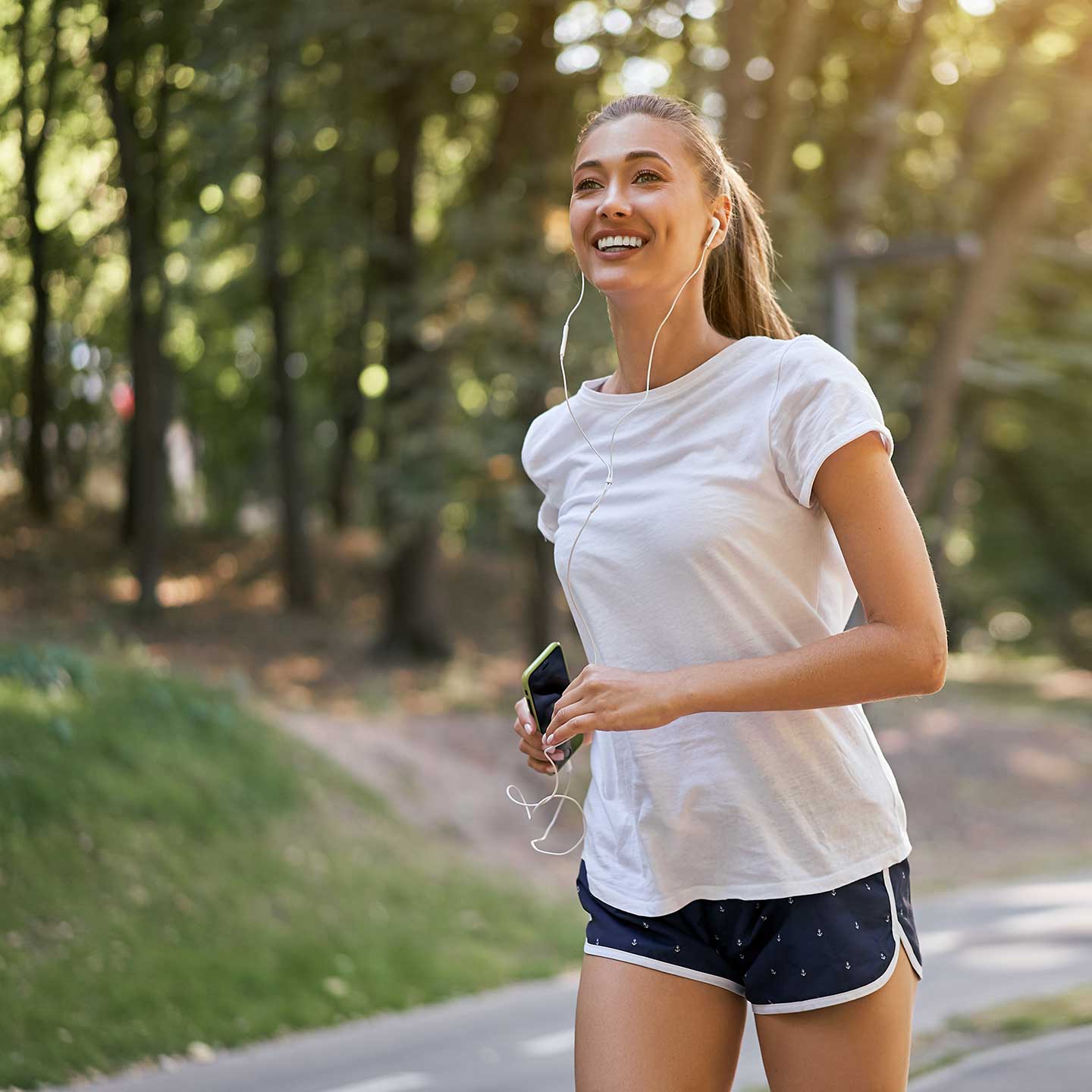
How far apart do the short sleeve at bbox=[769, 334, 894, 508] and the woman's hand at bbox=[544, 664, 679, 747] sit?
0.36 metres

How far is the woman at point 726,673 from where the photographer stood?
2070mm

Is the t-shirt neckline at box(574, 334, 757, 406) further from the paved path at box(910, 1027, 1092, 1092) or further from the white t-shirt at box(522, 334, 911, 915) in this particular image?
the paved path at box(910, 1027, 1092, 1092)

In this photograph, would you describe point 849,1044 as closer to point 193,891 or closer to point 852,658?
point 852,658

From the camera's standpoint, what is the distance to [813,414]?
2.12m

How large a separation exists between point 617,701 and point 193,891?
6.27 metres

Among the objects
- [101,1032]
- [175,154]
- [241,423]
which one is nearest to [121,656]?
[101,1032]

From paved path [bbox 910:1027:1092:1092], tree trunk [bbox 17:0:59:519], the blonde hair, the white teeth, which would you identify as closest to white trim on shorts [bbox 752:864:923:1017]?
the blonde hair

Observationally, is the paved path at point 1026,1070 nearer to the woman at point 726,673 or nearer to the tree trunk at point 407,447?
the woman at point 726,673

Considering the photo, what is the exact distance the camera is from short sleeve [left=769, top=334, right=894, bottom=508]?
2.09 m

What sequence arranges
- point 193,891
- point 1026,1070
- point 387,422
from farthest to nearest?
point 387,422 < point 193,891 < point 1026,1070

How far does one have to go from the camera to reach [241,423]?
25.6 m

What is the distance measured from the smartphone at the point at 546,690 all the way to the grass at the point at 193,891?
4241 mm

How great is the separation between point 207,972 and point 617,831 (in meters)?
5.22

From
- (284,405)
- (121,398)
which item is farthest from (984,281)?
(121,398)
